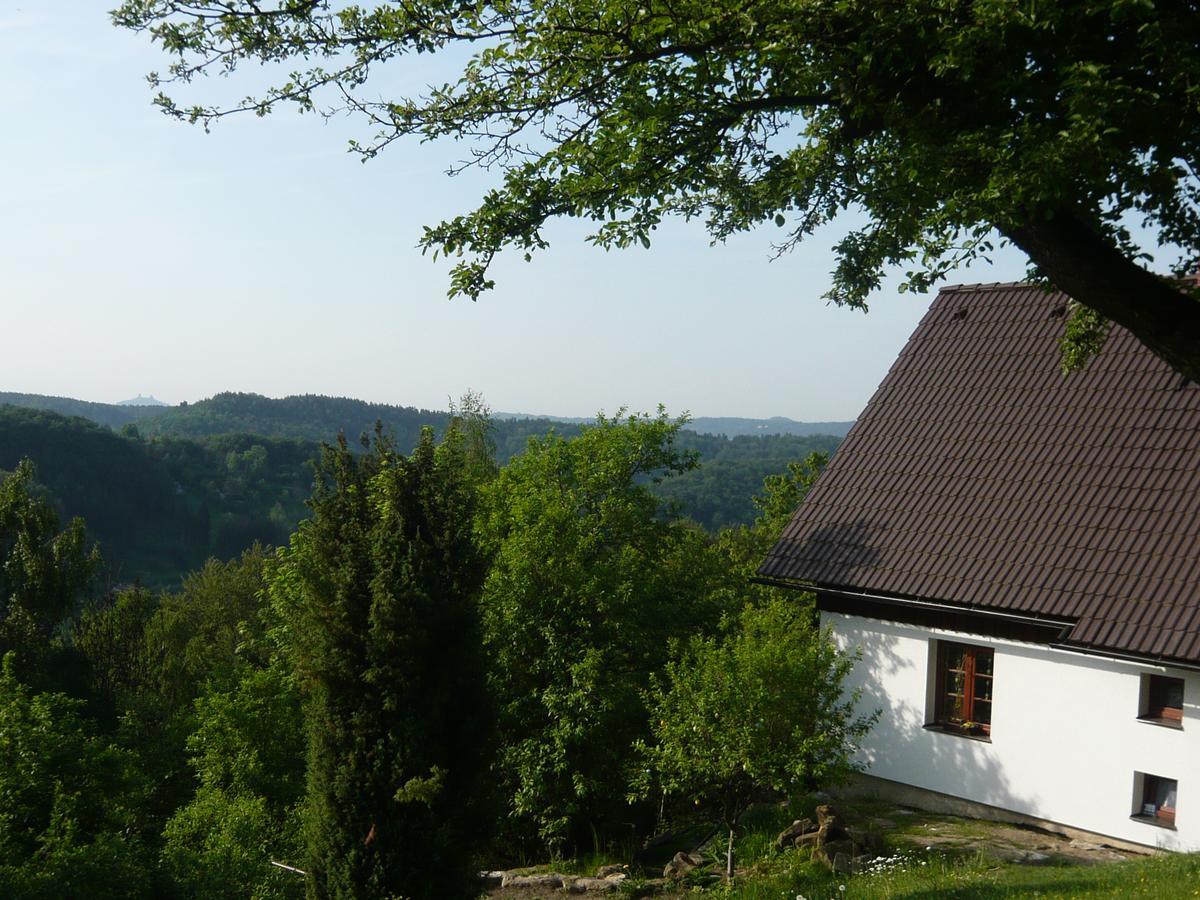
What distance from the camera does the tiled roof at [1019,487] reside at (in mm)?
11508

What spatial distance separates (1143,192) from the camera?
23.4ft

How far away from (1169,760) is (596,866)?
776cm

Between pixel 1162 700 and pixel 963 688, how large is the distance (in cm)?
234

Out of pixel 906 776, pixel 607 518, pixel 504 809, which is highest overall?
pixel 607 518

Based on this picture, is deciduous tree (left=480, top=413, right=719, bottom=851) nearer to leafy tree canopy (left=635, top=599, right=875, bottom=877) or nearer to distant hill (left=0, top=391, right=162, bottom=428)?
leafy tree canopy (left=635, top=599, right=875, bottom=877)

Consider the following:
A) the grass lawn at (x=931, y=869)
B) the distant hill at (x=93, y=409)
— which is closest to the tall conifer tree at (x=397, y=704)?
the grass lawn at (x=931, y=869)

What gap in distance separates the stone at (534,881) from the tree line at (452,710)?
2.20ft

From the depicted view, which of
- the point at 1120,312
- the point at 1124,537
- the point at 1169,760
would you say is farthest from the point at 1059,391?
the point at 1120,312

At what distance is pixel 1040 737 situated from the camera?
1198 cm

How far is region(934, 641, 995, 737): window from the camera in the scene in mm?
12758

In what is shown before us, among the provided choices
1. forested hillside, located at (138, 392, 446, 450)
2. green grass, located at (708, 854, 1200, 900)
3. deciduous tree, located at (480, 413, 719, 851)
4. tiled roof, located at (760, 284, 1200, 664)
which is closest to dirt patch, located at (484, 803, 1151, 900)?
green grass, located at (708, 854, 1200, 900)

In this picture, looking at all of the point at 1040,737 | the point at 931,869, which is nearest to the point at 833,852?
the point at 931,869

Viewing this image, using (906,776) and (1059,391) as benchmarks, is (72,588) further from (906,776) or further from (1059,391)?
(1059,391)

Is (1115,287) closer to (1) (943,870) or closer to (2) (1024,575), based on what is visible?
(1) (943,870)
